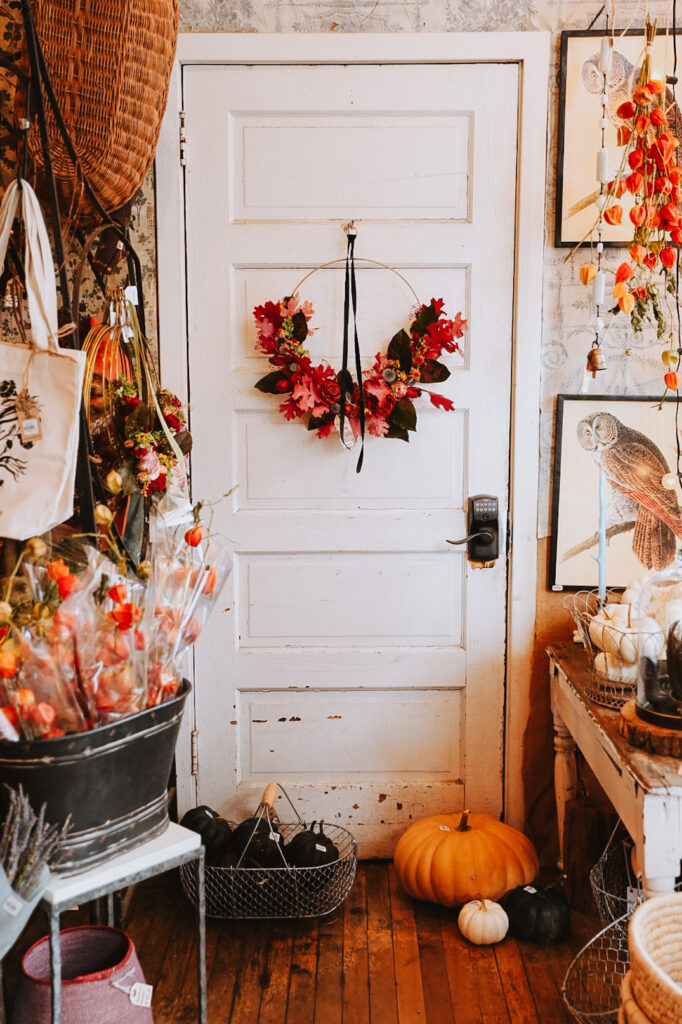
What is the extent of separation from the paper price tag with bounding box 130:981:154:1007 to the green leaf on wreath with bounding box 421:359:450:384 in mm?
1626

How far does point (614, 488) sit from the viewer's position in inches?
103

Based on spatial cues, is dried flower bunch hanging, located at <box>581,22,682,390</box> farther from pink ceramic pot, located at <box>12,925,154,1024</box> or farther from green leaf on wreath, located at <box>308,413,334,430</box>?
pink ceramic pot, located at <box>12,925,154,1024</box>

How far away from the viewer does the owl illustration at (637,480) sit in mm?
2588

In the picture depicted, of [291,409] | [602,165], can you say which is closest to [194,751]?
[291,409]

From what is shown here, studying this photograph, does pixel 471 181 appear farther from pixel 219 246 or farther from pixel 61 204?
pixel 61 204

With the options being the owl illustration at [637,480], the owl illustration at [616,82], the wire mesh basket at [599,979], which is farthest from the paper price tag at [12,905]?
the owl illustration at [616,82]

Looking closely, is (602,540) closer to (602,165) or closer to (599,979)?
(602,165)

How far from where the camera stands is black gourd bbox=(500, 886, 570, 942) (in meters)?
2.31

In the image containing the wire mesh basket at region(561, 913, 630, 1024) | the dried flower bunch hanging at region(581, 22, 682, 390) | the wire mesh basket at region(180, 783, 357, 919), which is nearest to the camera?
the wire mesh basket at region(561, 913, 630, 1024)

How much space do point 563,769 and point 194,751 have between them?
107 cm

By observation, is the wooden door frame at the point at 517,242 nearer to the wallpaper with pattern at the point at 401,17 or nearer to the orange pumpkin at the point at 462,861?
the wallpaper with pattern at the point at 401,17

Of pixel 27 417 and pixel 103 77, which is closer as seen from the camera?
pixel 27 417

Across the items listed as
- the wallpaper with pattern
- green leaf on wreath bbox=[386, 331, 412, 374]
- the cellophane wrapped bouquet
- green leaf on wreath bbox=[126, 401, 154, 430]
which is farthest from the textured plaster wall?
the cellophane wrapped bouquet

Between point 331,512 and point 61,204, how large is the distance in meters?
1.08
